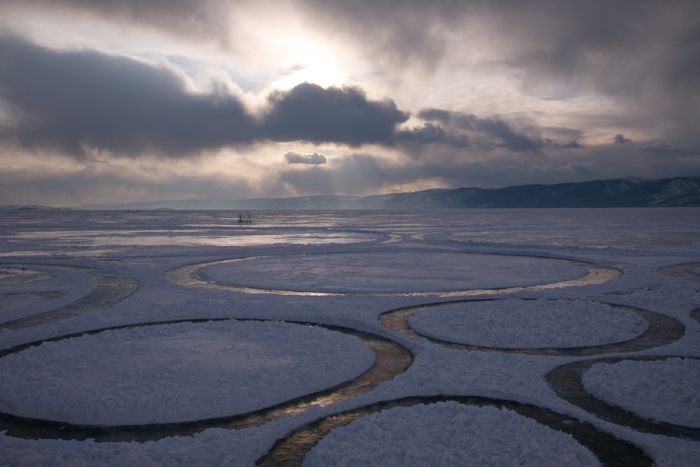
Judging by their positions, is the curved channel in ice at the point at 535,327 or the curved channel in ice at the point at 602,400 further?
the curved channel in ice at the point at 535,327

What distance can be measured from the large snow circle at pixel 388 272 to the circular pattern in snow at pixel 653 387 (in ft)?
31.8

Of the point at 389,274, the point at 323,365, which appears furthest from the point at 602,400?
the point at 389,274

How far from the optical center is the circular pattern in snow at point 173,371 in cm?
859

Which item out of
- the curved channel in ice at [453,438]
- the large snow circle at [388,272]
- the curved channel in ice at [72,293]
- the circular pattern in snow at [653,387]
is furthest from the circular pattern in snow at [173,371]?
the large snow circle at [388,272]

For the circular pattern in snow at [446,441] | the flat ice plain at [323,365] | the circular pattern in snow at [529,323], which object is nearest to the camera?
the circular pattern in snow at [446,441]

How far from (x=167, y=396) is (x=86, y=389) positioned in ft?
5.25

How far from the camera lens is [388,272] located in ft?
80.2

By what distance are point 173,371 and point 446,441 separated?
5.68 m

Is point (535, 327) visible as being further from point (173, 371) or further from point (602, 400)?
point (173, 371)

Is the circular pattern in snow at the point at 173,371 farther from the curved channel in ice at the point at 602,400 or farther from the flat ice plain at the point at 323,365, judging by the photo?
the curved channel in ice at the point at 602,400

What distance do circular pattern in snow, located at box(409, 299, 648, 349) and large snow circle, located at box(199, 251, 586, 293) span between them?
4296 mm

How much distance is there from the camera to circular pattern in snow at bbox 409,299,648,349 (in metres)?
12.6

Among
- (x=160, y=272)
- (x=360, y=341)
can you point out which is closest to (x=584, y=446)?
(x=360, y=341)

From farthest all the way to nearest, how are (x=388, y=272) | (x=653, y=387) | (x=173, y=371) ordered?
(x=388, y=272) → (x=173, y=371) → (x=653, y=387)
